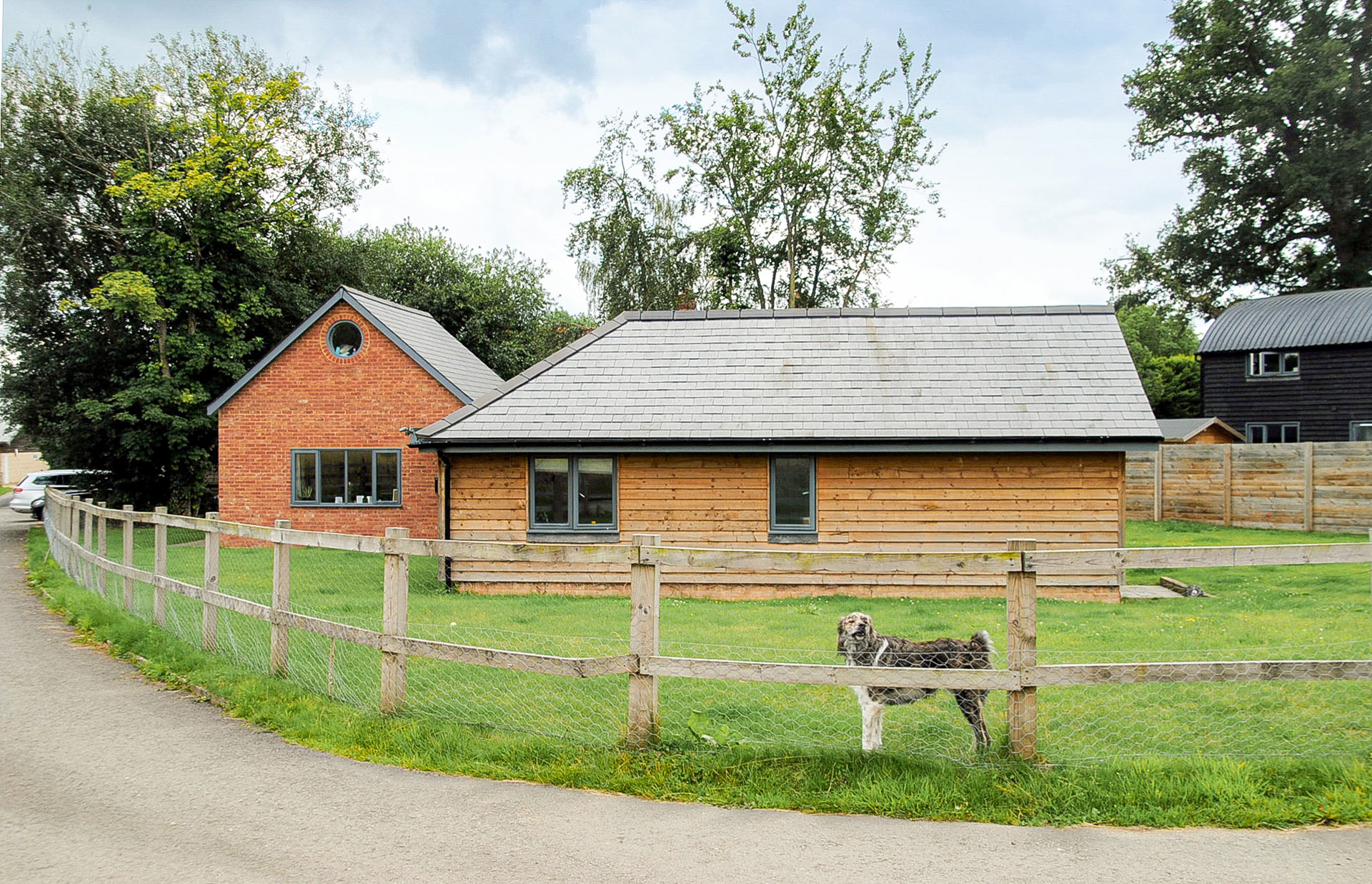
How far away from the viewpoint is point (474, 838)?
4.78m

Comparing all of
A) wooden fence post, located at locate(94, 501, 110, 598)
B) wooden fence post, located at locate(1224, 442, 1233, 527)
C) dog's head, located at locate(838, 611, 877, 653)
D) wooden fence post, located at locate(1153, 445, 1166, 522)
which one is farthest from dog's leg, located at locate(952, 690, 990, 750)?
wooden fence post, located at locate(1153, 445, 1166, 522)

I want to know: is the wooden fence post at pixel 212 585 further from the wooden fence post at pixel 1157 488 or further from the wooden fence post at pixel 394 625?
the wooden fence post at pixel 1157 488

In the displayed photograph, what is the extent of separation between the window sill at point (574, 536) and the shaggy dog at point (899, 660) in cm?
957

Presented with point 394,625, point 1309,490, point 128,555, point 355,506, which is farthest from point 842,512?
point 1309,490

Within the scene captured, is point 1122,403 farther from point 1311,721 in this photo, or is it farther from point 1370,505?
point 1370,505

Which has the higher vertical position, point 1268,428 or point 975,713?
point 1268,428

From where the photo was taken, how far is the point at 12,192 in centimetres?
2802

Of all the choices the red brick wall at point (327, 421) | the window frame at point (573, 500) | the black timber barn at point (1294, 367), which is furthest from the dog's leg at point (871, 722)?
the black timber barn at point (1294, 367)

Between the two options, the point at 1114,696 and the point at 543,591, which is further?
the point at 543,591

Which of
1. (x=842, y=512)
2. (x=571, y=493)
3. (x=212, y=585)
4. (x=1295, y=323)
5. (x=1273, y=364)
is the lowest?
(x=212, y=585)

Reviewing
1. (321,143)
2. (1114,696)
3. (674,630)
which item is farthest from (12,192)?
(1114,696)

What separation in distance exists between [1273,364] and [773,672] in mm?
38411

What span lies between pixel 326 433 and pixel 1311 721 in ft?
72.7

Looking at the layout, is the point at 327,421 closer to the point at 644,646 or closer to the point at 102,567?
the point at 102,567
